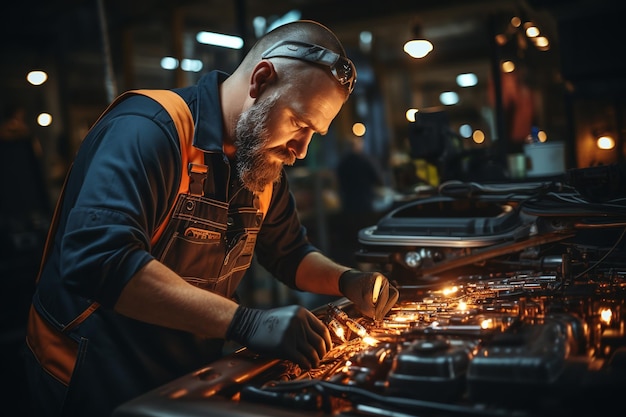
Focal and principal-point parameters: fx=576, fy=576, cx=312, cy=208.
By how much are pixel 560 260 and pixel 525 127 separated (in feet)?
9.83

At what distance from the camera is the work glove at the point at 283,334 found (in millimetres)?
1318

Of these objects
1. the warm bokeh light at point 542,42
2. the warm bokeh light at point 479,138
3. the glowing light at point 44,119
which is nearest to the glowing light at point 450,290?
the warm bokeh light at point 542,42

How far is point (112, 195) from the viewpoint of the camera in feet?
4.50

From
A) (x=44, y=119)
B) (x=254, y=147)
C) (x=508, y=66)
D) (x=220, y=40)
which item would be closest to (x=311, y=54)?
(x=254, y=147)

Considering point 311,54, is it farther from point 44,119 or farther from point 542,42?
point 44,119

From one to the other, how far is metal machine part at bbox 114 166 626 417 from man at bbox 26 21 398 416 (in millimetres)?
122

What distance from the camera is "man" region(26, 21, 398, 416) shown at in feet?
4.40

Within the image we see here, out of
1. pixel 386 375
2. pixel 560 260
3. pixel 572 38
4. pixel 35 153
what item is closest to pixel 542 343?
pixel 386 375

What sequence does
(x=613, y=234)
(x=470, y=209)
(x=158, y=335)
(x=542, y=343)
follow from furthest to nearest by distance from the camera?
(x=470, y=209) → (x=613, y=234) → (x=158, y=335) → (x=542, y=343)

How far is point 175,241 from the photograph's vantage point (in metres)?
1.64

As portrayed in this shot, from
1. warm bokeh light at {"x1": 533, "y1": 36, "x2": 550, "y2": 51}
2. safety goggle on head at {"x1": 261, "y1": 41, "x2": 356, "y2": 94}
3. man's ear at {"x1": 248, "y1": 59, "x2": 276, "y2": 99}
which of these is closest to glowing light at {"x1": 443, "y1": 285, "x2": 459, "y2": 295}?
safety goggle on head at {"x1": 261, "y1": 41, "x2": 356, "y2": 94}

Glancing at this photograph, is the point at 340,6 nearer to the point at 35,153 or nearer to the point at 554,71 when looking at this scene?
the point at 554,71

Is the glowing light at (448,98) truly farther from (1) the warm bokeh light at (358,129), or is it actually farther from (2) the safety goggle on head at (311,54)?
(2) the safety goggle on head at (311,54)

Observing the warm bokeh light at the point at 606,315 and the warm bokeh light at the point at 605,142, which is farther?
the warm bokeh light at the point at 605,142
